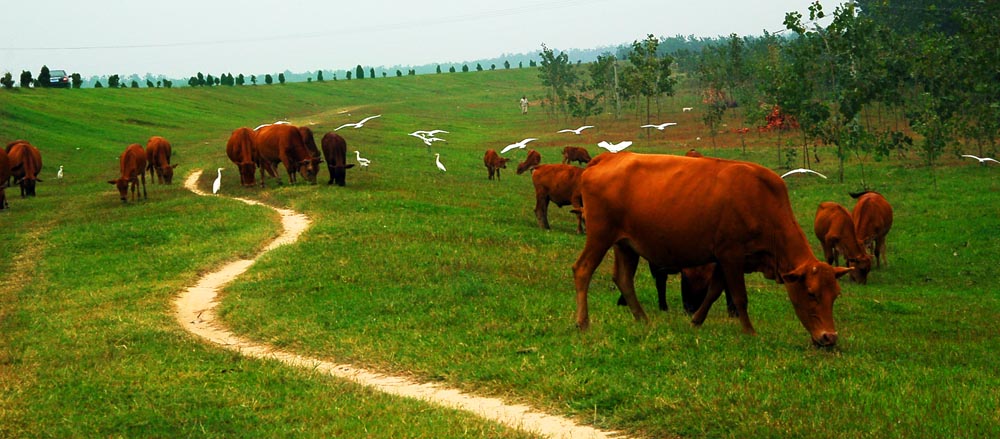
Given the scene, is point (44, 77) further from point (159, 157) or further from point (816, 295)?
point (816, 295)

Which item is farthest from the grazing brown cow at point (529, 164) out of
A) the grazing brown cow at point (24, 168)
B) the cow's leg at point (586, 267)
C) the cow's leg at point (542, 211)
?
the cow's leg at point (586, 267)

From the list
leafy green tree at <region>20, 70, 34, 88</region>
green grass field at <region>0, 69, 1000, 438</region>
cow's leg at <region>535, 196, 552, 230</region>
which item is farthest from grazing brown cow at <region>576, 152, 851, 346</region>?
leafy green tree at <region>20, 70, 34, 88</region>

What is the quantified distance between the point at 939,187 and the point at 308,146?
74.7 ft

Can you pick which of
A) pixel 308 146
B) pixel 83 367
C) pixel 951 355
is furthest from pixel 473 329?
pixel 308 146

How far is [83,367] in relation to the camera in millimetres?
11820

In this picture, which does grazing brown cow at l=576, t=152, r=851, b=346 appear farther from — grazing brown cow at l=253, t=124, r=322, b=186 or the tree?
the tree

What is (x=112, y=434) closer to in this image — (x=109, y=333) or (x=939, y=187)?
(x=109, y=333)

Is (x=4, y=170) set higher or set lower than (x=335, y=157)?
higher

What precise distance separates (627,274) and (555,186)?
12963mm

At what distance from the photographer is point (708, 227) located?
11.9m

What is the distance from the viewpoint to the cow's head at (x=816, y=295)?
11117 millimetres

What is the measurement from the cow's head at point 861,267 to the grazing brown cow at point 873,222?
114 cm

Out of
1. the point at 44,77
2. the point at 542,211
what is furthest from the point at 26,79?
the point at 542,211

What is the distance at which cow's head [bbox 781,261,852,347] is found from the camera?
36.5 feet
